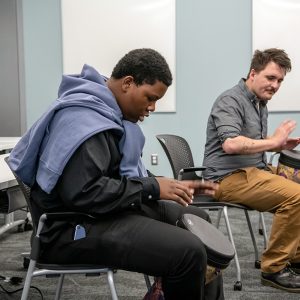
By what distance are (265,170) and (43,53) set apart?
296 centimetres

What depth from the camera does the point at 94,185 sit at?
1.25 metres

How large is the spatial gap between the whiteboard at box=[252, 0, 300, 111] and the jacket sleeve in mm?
3390

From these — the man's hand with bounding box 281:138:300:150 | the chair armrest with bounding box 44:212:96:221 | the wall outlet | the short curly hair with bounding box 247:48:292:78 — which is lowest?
the wall outlet

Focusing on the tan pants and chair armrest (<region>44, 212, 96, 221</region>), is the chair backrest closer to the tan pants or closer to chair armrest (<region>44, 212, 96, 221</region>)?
the tan pants

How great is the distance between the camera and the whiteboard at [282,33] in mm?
4320

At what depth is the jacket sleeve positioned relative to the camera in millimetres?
1254

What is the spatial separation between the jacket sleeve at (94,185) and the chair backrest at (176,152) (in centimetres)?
106

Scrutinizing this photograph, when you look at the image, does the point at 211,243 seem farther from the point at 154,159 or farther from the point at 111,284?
the point at 154,159

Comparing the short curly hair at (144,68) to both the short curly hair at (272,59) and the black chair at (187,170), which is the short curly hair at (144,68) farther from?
the short curly hair at (272,59)

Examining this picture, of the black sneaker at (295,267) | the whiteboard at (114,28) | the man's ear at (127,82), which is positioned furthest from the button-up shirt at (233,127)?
the whiteboard at (114,28)

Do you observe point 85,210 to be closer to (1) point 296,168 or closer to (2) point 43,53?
(1) point 296,168

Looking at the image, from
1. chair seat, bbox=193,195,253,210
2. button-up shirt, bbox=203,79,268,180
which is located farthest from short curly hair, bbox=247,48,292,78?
chair seat, bbox=193,195,253,210

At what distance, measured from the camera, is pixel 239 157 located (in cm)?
233

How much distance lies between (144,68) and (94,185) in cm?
41
